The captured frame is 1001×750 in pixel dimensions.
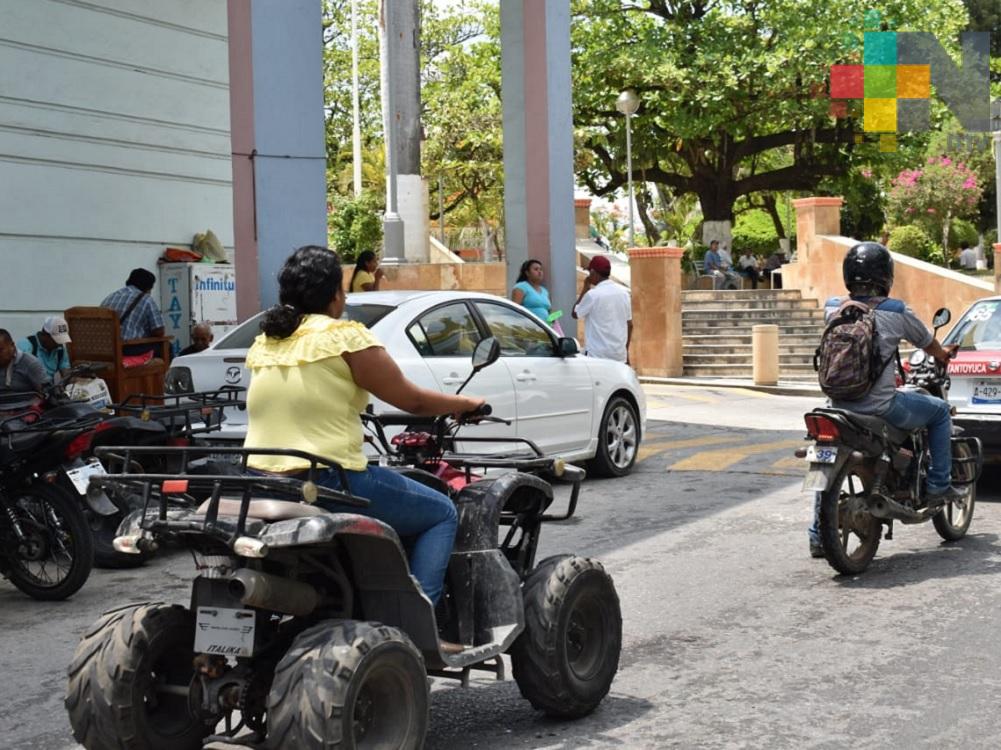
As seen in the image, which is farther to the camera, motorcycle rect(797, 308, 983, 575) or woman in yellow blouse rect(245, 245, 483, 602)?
motorcycle rect(797, 308, 983, 575)

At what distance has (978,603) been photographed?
760 cm

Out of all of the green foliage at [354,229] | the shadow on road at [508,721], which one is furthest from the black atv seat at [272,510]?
the green foliage at [354,229]

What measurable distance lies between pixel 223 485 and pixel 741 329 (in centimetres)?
2444

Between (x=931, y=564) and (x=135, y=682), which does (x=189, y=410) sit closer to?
(x=135, y=682)

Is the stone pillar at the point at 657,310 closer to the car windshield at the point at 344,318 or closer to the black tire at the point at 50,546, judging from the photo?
the car windshield at the point at 344,318

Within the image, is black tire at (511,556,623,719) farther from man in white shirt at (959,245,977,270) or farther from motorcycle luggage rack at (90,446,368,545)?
man in white shirt at (959,245,977,270)

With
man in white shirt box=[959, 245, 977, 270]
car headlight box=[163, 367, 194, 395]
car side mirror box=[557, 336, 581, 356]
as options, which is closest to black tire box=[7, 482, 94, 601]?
car headlight box=[163, 367, 194, 395]

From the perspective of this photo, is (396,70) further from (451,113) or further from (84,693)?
(84,693)

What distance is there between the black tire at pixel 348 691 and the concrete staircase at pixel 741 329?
21.9 metres

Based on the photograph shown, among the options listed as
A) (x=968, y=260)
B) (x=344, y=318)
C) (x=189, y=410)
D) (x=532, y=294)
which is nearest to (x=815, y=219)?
(x=532, y=294)

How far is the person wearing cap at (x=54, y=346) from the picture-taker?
11.0 m

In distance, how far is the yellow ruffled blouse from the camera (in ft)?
16.2

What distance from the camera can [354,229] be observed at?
43781mm

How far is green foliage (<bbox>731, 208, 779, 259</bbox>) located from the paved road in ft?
124
